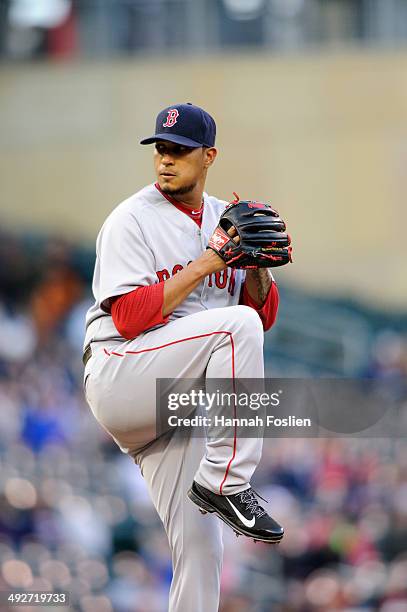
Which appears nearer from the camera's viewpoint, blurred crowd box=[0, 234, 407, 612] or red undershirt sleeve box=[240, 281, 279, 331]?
red undershirt sleeve box=[240, 281, 279, 331]

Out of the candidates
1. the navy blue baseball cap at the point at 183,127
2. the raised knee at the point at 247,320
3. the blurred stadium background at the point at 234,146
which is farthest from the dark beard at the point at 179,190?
the blurred stadium background at the point at 234,146

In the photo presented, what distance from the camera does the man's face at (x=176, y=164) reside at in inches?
135

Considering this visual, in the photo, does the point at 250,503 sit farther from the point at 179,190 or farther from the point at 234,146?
the point at 234,146

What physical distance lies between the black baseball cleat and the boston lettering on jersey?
632mm

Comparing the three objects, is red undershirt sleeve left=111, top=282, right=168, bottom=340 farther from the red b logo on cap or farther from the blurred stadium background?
the blurred stadium background

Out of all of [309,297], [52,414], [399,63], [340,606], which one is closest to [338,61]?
[399,63]

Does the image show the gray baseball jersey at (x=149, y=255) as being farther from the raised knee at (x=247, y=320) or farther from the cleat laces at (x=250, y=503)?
the cleat laces at (x=250, y=503)

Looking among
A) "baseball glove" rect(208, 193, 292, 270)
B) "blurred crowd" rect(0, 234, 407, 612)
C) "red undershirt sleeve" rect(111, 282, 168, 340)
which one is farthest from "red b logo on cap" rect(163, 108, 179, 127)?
"blurred crowd" rect(0, 234, 407, 612)

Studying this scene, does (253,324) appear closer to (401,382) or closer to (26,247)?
(401,382)

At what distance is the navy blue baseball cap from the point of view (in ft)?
11.1

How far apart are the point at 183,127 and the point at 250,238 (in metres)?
0.43

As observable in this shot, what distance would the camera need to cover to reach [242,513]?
10.5 ft

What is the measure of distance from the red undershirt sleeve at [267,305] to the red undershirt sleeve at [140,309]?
42cm

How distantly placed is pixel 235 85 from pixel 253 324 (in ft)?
27.7
